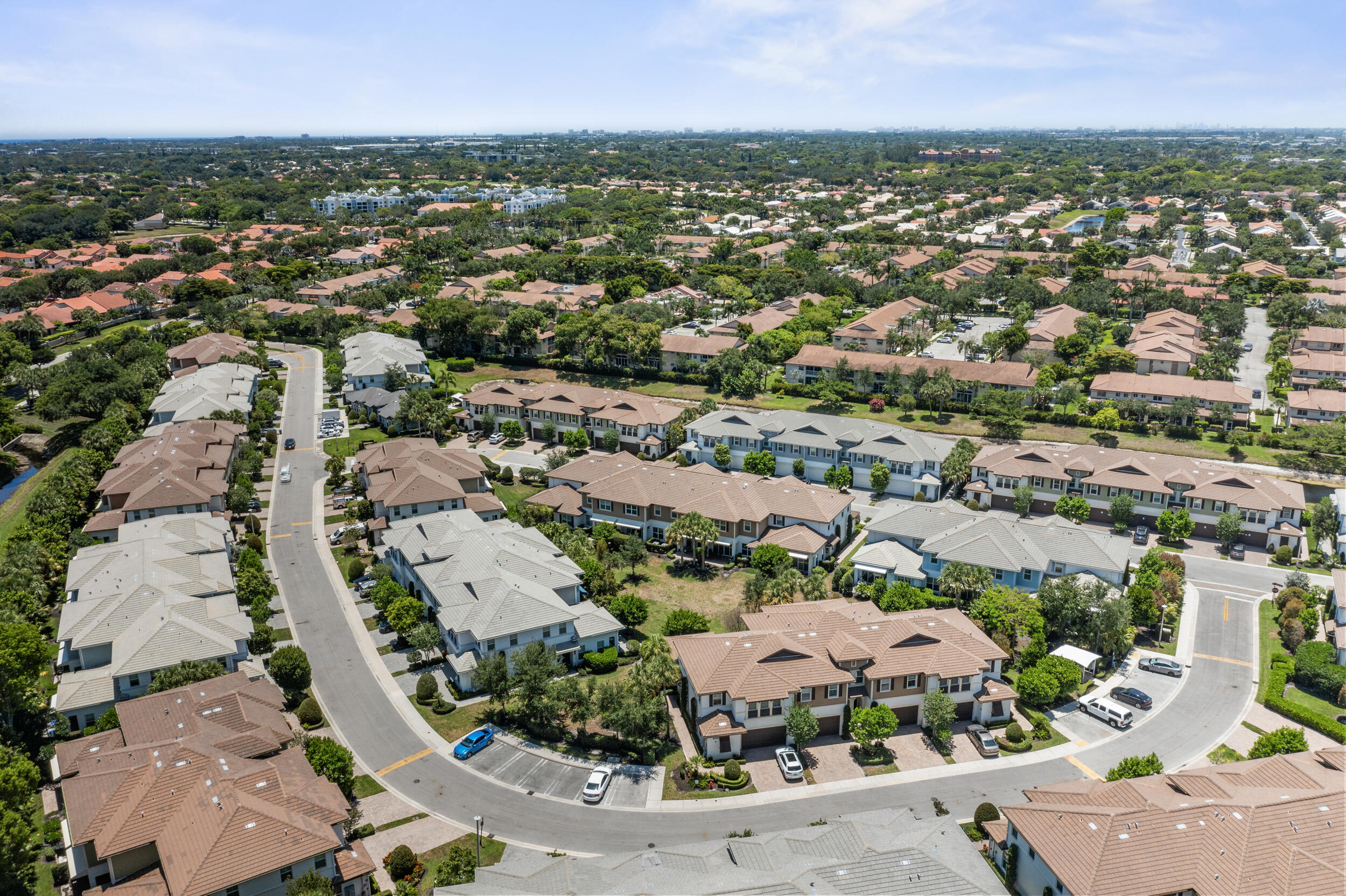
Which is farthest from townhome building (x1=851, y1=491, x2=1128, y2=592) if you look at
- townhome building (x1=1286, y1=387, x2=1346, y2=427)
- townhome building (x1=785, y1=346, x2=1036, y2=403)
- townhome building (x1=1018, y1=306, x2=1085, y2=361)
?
townhome building (x1=1018, y1=306, x2=1085, y2=361)

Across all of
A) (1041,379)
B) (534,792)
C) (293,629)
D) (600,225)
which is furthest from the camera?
(600,225)

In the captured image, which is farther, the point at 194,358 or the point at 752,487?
the point at 194,358

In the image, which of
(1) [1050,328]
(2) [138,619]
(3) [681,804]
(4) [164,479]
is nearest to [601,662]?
(3) [681,804]

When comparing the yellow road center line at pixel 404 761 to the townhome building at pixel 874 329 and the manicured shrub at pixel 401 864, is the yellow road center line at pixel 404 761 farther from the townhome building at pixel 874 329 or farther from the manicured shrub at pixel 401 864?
the townhome building at pixel 874 329

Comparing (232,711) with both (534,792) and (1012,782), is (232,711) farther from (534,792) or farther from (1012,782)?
(1012,782)

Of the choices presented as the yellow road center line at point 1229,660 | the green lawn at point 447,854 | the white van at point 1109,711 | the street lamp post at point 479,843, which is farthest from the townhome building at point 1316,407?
the street lamp post at point 479,843

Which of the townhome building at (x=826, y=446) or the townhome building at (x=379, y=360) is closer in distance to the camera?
the townhome building at (x=826, y=446)

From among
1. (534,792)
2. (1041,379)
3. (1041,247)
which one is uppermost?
(1041,247)

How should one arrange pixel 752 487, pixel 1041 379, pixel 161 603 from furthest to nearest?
1. pixel 1041 379
2. pixel 752 487
3. pixel 161 603

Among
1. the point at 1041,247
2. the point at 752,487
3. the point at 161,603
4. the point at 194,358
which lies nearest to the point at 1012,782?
the point at 752,487
